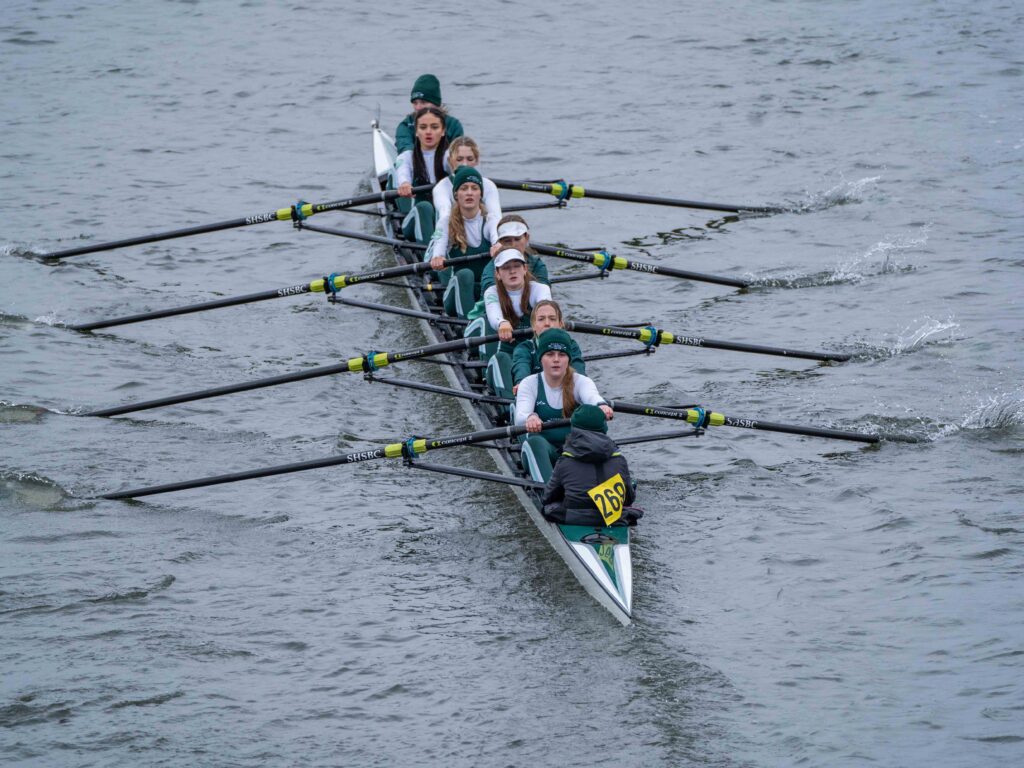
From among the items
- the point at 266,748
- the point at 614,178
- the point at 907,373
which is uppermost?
the point at 614,178

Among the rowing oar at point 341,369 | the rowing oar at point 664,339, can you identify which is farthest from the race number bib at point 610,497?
the rowing oar at point 664,339

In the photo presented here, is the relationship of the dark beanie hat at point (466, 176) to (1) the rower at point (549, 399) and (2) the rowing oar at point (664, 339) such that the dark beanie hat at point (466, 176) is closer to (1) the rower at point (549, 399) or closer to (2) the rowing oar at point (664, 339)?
(2) the rowing oar at point (664, 339)

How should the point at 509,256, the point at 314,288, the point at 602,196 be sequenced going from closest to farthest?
A: 1. the point at 509,256
2. the point at 314,288
3. the point at 602,196

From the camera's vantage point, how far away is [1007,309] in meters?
15.3

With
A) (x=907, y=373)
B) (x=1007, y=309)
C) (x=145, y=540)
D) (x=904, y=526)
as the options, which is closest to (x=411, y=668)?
(x=145, y=540)

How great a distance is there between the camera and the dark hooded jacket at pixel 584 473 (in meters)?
9.82

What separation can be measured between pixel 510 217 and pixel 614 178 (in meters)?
9.32

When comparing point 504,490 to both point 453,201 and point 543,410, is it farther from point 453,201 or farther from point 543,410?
point 453,201

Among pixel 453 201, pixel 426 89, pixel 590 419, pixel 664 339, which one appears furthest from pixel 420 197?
pixel 590 419

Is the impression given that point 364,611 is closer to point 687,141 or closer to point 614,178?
point 614,178

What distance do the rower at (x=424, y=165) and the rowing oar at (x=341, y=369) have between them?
3.38m

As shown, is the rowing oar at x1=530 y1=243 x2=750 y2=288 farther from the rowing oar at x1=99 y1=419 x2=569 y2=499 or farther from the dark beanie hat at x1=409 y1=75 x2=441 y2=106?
the rowing oar at x1=99 y1=419 x2=569 y2=499

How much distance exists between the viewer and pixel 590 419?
32.6ft

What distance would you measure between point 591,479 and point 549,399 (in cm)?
112
